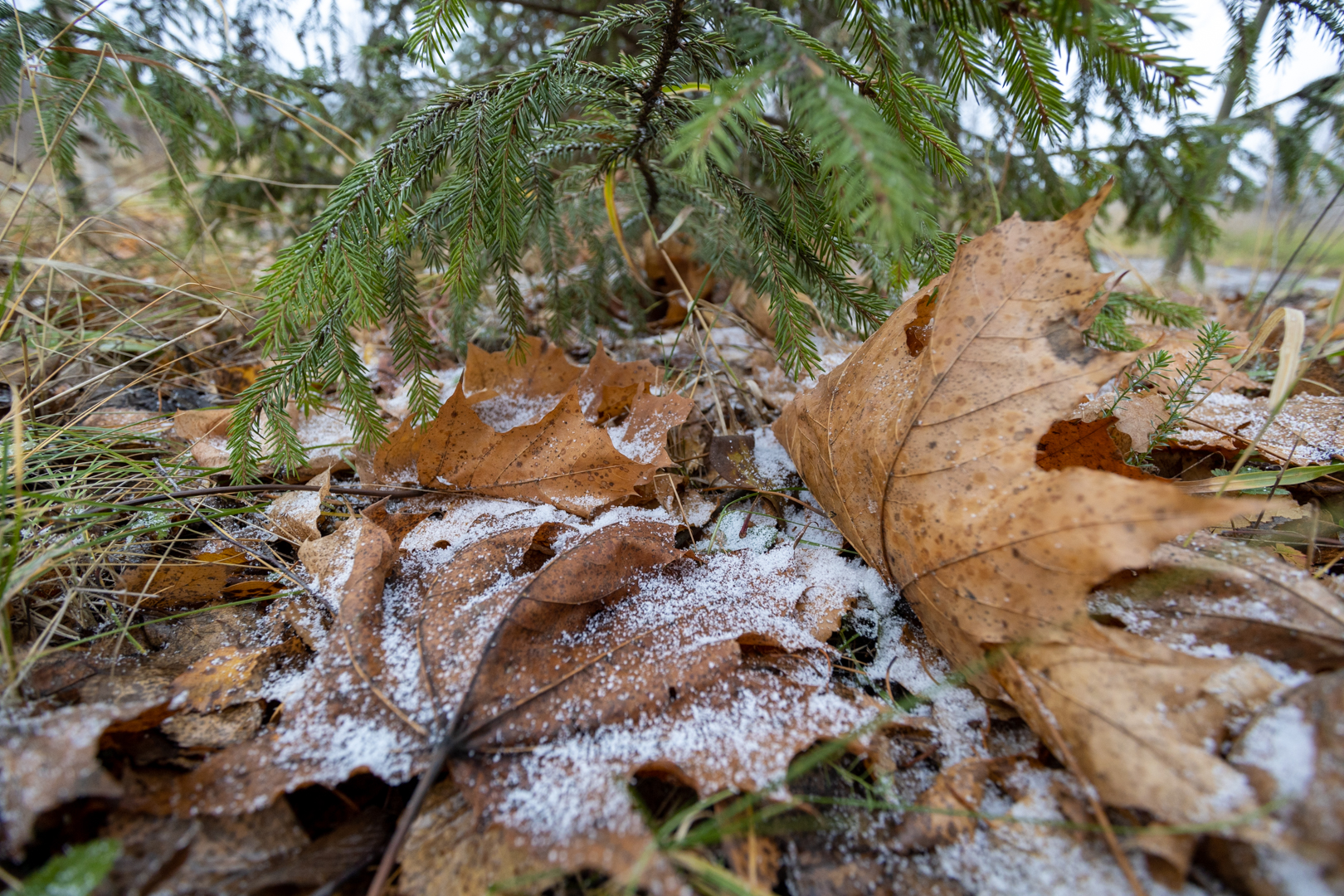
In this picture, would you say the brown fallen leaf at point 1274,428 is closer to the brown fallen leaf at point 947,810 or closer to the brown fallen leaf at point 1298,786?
the brown fallen leaf at point 1298,786

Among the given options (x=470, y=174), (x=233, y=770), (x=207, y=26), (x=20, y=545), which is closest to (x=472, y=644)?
(x=233, y=770)

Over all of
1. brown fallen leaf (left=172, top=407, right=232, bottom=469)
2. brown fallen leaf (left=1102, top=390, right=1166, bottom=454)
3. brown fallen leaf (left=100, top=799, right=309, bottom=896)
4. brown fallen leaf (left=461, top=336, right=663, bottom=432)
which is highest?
brown fallen leaf (left=172, top=407, right=232, bottom=469)

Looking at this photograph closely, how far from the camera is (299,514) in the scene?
132cm

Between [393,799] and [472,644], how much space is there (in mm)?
236

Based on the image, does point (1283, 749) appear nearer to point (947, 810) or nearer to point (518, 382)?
point (947, 810)

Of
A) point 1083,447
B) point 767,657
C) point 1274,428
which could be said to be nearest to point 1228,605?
point 1083,447

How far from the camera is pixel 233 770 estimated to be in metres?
0.82

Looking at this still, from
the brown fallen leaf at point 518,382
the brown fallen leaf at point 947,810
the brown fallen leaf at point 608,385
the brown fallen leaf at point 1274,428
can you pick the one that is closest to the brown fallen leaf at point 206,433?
the brown fallen leaf at point 518,382

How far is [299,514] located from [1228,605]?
69.4 inches

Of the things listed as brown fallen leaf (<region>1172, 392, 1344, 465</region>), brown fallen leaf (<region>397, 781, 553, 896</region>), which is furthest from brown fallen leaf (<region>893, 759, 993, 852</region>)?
brown fallen leaf (<region>1172, 392, 1344, 465</region>)

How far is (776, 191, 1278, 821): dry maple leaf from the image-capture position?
0.76 metres

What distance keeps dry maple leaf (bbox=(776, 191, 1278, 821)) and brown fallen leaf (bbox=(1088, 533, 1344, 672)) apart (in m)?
0.09

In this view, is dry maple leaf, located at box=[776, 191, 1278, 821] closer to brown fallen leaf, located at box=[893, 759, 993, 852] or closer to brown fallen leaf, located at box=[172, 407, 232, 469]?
brown fallen leaf, located at box=[893, 759, 993, 852]

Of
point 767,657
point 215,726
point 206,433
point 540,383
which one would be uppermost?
point 206,433
